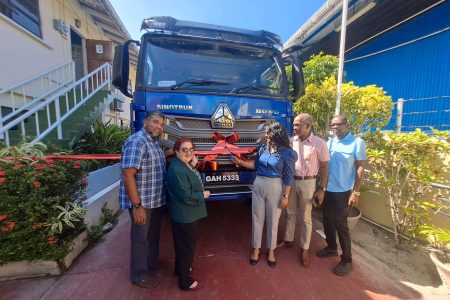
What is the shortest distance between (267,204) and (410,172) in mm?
1779

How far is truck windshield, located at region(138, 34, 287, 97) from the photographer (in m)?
3.02

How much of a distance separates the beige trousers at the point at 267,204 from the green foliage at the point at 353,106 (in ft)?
8.17

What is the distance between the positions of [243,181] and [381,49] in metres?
6.75

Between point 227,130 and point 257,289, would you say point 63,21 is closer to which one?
point 227,130

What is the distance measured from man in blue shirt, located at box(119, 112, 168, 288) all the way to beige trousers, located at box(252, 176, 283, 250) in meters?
0.97

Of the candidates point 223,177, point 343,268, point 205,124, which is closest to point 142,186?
point 223,177

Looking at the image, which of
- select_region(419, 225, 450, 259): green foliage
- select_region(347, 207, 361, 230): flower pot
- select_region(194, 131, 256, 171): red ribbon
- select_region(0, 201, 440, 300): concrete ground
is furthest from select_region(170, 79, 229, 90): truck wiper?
select_region(419, 225, 450, 259): green foliage

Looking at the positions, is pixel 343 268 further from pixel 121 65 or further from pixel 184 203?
pixel 121 65

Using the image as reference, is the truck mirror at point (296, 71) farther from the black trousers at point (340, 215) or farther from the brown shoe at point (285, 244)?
the brown shoe at point (285, 244)

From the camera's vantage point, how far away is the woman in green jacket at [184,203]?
2.09 m

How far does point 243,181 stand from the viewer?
9.71 feet

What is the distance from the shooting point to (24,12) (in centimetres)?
529

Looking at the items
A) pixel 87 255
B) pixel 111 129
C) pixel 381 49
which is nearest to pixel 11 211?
pixel 87 255

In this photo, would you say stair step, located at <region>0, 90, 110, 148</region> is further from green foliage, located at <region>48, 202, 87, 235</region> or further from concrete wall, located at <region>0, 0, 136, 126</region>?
green foliage, located at <region>48, 202, 87, 235</region>
